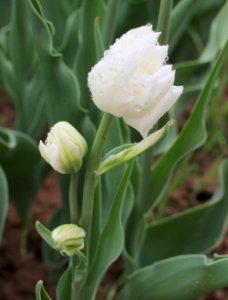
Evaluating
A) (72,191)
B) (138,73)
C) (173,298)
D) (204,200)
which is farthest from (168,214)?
(138,73)

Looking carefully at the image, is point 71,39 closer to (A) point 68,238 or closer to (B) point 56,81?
(B) point 56,81

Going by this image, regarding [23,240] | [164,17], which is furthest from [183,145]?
[23,240]

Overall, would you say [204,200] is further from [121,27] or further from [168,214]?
[121,27]

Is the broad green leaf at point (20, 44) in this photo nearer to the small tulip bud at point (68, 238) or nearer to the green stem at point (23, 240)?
the green stem at point (23, 240)

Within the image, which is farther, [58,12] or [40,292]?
[58,12]

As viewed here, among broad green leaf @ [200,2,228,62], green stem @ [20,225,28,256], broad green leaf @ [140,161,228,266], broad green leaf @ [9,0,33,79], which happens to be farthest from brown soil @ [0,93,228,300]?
broad green leaf @ [200,2,228,62]

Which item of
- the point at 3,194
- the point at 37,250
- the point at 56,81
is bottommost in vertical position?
the point at 37,250
